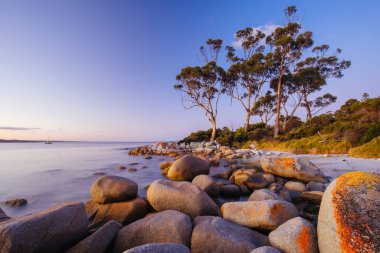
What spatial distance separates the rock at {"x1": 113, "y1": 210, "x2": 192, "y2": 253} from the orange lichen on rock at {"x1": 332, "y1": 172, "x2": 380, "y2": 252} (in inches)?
71.9

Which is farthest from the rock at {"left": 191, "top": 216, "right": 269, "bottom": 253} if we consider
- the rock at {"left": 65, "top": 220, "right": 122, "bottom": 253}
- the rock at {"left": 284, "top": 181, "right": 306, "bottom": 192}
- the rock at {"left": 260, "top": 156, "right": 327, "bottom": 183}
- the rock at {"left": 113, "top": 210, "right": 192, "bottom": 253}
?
the rock at {"left": 260, "top": 156, "right": 327, "bottom": 183}

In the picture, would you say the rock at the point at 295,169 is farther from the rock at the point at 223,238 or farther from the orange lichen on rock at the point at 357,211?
the rock at the point at 223,238

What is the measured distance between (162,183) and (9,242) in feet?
7.92

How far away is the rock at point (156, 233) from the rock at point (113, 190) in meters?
1.25

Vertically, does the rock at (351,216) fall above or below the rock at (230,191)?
above

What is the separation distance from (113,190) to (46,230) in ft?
5.66

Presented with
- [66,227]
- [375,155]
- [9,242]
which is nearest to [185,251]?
[66,227]

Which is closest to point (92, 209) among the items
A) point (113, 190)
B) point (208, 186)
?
point (113, 190)

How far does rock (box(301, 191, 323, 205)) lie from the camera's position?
457 centimetres

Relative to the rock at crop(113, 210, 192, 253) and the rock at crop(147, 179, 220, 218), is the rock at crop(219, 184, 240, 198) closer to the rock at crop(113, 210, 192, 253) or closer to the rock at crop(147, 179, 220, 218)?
the rock at crop(147, 179, 220, 218)

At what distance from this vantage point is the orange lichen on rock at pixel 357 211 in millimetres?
1776

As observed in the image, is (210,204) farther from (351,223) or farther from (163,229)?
(351,223)

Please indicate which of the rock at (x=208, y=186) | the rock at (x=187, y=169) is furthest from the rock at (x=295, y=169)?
the rock at (x=208, y=186)

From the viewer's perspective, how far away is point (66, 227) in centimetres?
247
